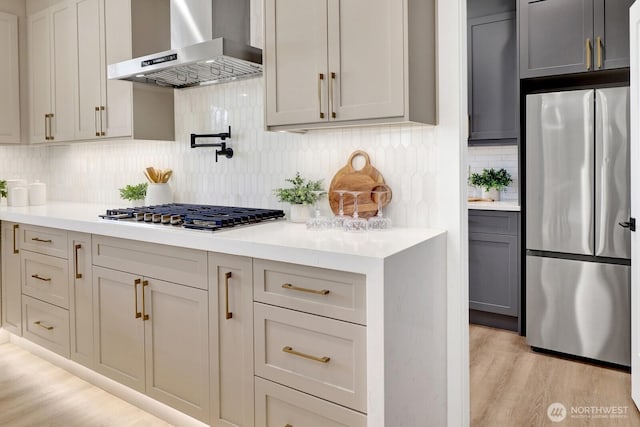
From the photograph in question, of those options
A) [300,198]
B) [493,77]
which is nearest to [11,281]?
[300,198]

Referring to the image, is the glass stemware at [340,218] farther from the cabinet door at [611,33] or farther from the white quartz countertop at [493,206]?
the cabinet door at [611,33]

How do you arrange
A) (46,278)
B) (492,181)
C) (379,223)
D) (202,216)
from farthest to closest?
(492,181)
(46,278)
(202,216)
(379,223)

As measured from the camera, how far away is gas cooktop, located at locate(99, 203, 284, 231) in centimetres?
208

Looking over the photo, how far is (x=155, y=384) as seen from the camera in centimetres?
223

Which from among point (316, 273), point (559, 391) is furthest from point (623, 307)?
point (316, 273)

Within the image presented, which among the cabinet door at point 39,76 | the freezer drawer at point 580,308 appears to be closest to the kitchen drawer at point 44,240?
the cabinet door at point 39,76

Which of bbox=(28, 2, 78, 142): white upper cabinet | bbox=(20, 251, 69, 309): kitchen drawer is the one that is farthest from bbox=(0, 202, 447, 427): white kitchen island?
bbox=(28, 2, 78, 142): white upper cabinet

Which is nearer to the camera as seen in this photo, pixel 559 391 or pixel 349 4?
pixel 349 4

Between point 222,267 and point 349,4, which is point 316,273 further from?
point 349,4

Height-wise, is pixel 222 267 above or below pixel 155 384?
above

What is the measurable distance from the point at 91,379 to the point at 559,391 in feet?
8.68

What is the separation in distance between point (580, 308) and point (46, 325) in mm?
3329

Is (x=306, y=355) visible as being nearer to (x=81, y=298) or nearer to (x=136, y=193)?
(x=81, y=298)

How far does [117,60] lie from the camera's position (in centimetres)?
291
